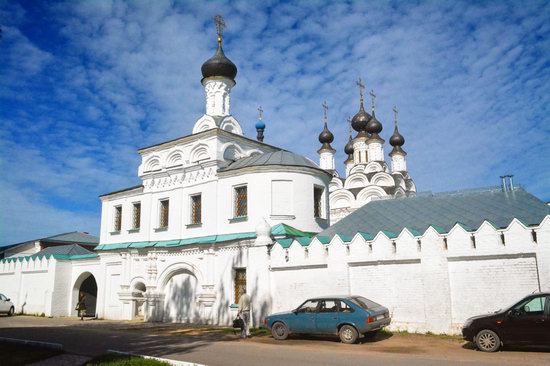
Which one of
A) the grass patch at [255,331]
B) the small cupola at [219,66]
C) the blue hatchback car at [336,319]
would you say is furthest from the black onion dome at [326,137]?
the blue hatchback car at [336,319]

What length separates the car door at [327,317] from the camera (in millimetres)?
12041

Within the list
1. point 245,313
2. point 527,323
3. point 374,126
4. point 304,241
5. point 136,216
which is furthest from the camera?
point 374,126

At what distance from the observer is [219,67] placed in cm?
2462

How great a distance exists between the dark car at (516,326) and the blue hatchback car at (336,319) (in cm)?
238

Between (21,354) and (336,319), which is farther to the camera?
(336,319)

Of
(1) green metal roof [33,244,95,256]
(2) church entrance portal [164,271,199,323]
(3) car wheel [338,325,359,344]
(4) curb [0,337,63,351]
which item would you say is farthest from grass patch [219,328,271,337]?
(1) green metal roof [33,244,95,256]

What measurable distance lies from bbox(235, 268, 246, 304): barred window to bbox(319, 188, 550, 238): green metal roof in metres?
3.81

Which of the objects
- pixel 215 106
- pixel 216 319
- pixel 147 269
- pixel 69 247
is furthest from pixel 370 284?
pixel 69 247

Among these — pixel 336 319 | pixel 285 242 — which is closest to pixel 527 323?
pixel 336 319

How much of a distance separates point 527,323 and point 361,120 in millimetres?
34704

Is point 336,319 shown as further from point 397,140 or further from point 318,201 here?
point 397,140

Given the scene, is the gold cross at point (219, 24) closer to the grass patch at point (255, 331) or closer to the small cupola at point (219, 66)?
the small cupola at point (219, 66)

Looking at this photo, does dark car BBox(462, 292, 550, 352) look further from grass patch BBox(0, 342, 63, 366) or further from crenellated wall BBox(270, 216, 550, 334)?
grass patch BBox(0, 342, 63, 366)

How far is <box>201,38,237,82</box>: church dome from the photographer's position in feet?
80.9
